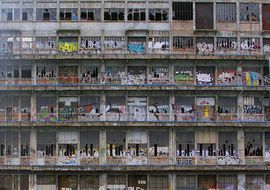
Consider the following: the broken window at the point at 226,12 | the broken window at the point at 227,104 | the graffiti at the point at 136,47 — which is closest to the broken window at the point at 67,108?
the graffiti at the point at 136,47

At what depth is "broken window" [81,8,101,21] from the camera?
47438 mm

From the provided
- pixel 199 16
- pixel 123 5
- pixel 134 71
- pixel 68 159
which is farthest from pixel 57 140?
pixel 199 16

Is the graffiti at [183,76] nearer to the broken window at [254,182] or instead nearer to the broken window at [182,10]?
the broken window at [182,10]

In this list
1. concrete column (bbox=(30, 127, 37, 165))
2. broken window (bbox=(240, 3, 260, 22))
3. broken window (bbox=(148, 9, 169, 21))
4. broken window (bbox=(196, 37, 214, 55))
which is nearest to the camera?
concrete column (bbox=(30, 127, 37, 165))

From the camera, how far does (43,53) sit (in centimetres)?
4666

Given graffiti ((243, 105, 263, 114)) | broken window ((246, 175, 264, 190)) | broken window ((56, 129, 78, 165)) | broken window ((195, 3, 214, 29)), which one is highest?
broken window ((195, 3, 214, 29))

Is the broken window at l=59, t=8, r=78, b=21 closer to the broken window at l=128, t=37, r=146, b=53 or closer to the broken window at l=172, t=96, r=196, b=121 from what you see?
the broken window at l=128, t=37, r=146, b=53

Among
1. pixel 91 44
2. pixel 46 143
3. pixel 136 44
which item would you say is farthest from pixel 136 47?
pixel 46 143

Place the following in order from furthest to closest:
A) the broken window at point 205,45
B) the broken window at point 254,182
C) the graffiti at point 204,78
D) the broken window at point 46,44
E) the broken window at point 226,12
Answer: the broken window at point 226,12 → the broken window at point 205,45 → the graffiti at point 204,78 → the broken window at point 46,44 → the broken window at point 254,182

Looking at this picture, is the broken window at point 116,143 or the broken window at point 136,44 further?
the broken window at point 136,44

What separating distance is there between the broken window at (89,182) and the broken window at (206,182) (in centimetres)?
749

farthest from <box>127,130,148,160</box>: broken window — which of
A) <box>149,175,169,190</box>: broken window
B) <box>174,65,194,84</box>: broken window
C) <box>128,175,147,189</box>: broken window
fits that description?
<box>174,65,194,84</box>: broken window

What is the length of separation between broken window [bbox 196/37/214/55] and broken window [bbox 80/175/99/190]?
1222 centimetres

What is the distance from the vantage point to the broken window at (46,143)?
151 ft
